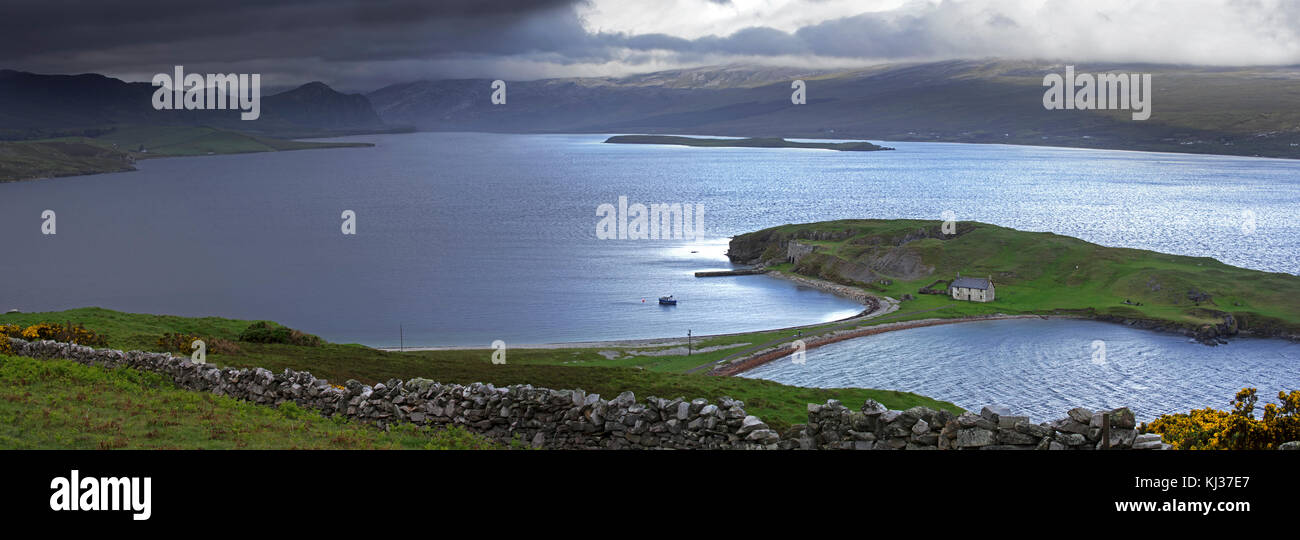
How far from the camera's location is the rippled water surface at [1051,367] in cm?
8631

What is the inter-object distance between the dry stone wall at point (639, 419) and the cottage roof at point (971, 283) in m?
117

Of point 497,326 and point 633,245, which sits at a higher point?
point 633,245

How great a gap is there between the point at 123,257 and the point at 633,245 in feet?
303

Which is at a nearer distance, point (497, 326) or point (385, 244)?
point (497, 326)

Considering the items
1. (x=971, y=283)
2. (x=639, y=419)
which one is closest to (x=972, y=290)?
(x=971, y=283)

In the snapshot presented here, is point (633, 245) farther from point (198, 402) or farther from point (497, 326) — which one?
point (198, 402)

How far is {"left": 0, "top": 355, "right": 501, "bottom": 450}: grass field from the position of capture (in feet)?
56.2

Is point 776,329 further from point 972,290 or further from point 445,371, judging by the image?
point 445,371

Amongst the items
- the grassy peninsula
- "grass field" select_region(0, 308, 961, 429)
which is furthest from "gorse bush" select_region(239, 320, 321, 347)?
the grassy peninsula

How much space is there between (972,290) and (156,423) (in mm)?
120758

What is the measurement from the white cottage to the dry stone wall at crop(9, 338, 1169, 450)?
115670mm

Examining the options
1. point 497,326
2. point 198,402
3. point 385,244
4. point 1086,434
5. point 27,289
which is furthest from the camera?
point 385,244
